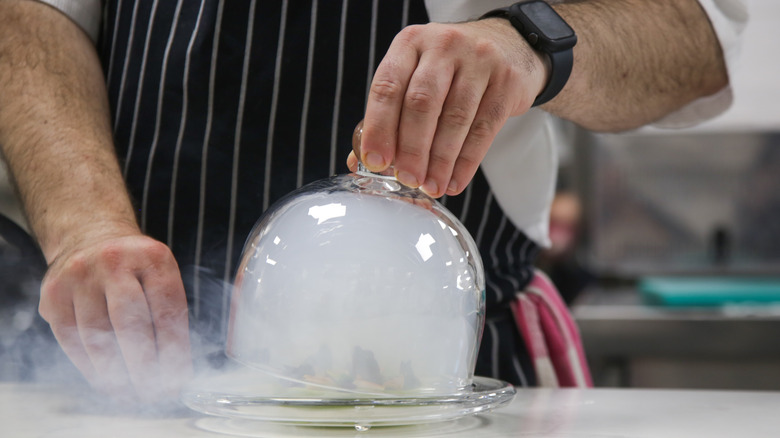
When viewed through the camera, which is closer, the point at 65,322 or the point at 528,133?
the point at 65,322

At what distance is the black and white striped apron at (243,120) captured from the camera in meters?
1.02

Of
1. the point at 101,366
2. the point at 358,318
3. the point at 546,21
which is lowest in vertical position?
the point at 101,366

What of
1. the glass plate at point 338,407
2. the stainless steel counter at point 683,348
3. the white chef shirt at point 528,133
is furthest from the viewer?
the stainless steel counter at point 683,348

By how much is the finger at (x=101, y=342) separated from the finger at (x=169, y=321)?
0.13 feet

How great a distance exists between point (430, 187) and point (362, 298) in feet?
0.42

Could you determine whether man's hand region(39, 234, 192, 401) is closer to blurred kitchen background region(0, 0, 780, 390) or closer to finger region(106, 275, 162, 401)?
finger region(106, 275, 162, 401)

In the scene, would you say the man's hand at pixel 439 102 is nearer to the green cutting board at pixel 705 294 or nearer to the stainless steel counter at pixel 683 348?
the stainless steel counter at pixel 683 348

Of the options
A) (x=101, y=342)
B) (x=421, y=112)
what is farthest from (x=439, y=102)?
(x=101, y=342)

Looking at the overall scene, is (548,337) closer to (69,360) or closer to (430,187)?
(430,187)

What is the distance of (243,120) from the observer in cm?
104

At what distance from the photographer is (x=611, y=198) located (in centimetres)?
319

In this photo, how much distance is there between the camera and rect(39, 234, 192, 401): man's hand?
697 millimetres

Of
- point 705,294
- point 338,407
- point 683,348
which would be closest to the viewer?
point 338,407

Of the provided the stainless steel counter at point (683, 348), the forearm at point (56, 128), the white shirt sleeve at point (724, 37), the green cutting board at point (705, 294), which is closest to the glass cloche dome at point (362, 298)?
the forearm at point (56, 128)
